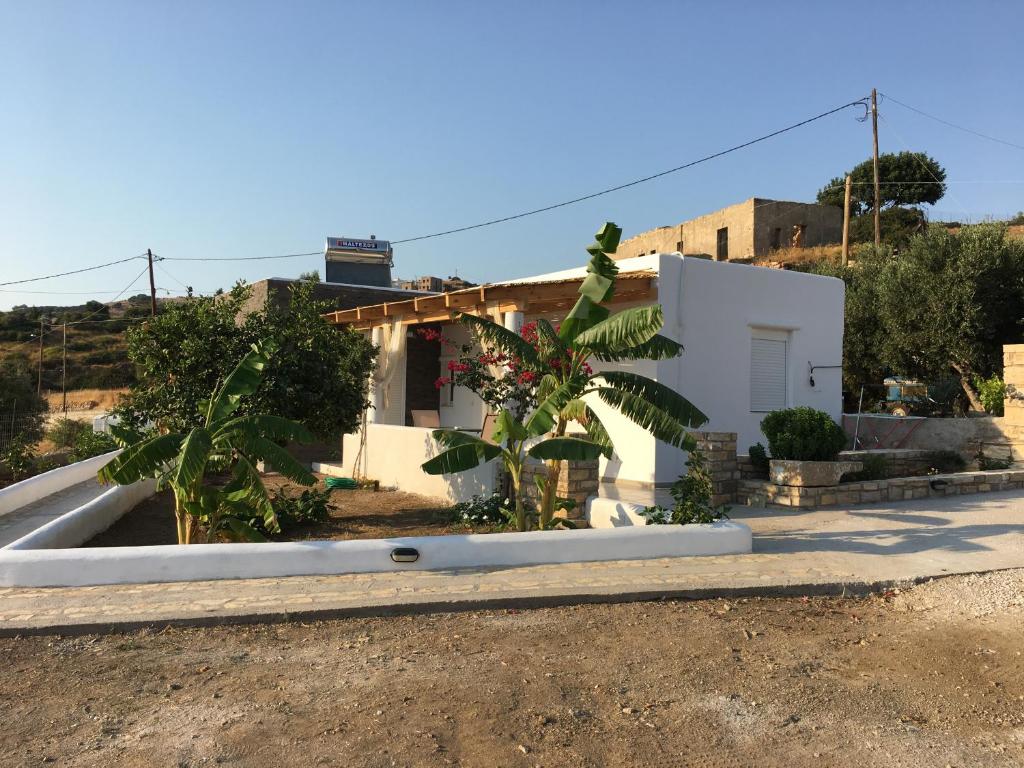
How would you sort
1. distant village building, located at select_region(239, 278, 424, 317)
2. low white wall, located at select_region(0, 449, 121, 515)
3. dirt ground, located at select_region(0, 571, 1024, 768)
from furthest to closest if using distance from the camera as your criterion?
distant village building, located at select_region(239, 278, 424, 317) < low white wall, located at select_region(0, 449, 121, 515) < dirt ground, located at select_region(0, 571, 1024, 768)

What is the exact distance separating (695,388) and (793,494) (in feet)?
8.73

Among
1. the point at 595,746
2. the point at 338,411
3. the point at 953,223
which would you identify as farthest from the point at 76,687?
the point at 953,223

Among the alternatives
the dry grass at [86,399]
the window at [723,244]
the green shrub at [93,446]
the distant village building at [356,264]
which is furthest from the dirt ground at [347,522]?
the dry grass at [86,399]

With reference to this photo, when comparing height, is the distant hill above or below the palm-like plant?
above

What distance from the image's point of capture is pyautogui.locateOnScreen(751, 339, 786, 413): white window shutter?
556 inches

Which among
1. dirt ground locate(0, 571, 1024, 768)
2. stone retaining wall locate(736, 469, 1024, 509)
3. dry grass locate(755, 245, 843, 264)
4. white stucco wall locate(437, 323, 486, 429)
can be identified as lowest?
dirt ground locate(0, 571, 1024, 768)

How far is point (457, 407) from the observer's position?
62.6 ft

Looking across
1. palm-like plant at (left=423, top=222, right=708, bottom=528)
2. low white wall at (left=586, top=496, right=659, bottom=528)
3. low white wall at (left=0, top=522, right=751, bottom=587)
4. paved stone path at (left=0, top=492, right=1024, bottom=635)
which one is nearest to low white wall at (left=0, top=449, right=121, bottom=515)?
low white wall at (left=0, top=522, right=751, bottom=587)

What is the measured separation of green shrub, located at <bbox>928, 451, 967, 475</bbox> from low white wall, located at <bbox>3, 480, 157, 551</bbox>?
43.5 ft

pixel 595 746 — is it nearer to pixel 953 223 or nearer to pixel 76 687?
pixel 76 687

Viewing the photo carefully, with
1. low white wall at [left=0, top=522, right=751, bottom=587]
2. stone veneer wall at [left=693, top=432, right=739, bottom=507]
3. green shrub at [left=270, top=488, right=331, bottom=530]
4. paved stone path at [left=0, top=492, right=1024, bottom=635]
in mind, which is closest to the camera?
paved stone path at [left=0, top=492, right=1024, bottom=635]

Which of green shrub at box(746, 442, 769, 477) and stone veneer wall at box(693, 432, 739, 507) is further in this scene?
green shrub at box(746, 442, 769, 477)

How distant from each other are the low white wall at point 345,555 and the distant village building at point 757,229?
35179mm

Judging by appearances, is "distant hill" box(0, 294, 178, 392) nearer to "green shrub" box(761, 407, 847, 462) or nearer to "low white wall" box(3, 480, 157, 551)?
"low white wall" box(3, 480, 157, 551)
